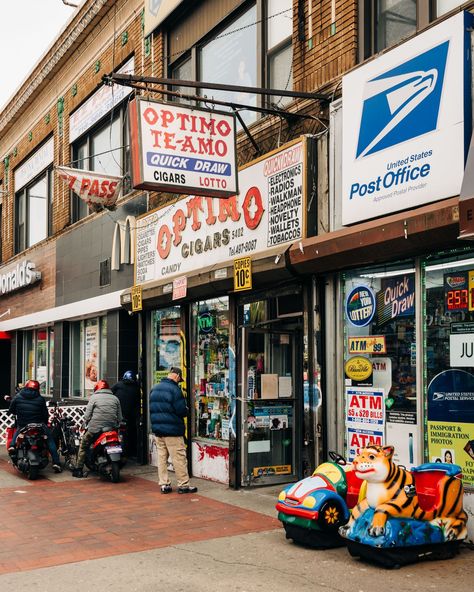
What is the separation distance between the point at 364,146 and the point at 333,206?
36.9 inches

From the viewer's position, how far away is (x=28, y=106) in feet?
75.1

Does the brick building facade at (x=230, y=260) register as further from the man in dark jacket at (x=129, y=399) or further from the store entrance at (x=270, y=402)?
the man in dark jacket at (x=129, y=399)

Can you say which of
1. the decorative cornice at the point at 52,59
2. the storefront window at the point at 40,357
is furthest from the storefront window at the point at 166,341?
the decorative cornice at the point at 52,59

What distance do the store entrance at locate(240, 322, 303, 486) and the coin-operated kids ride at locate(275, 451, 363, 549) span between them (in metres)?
3.34

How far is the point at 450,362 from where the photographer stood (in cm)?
765

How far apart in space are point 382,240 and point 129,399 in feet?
24.8

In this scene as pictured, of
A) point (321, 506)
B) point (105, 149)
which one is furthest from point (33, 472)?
point (105, 149)

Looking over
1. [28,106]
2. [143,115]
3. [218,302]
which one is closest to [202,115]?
[143,115]

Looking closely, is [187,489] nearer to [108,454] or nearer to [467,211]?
[108,454]

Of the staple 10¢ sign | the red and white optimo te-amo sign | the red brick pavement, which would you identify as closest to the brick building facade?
the staple 10¢ sign

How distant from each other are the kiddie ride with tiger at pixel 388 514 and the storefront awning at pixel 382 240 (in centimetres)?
204

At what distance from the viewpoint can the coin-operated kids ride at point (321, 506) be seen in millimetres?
7406

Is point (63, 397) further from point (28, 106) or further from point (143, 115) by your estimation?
point (143, 115)

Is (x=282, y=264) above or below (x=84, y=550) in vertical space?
above
